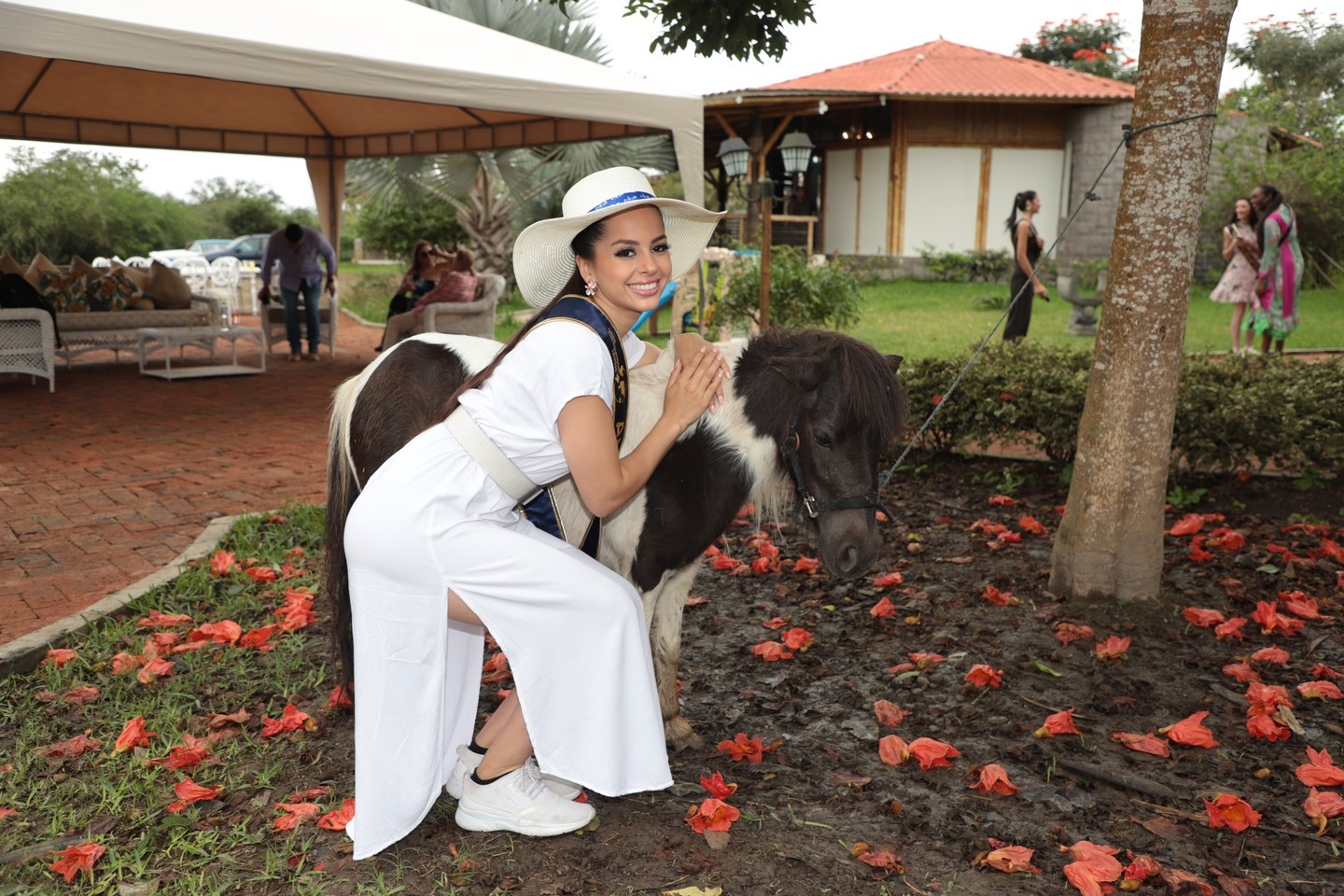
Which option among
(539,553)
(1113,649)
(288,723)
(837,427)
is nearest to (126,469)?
(288,723)

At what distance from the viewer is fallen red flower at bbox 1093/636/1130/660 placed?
3619mm

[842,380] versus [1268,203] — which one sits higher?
[1268,203]

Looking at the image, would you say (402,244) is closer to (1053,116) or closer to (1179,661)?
(1053,116)

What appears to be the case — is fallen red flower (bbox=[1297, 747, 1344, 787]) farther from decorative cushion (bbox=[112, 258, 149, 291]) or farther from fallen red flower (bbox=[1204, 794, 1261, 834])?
decorative cushion (bbox=[112, 258, 149, 291])

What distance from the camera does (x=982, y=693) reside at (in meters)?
3.47

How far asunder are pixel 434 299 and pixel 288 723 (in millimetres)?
7723

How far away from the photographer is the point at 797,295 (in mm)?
9969

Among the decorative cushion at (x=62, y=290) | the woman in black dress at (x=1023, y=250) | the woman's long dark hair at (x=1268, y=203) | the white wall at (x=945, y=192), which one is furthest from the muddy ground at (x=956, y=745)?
the white wall at (x=945, y=192)

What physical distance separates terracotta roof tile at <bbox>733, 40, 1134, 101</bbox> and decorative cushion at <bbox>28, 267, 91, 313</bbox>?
12639 millimetres

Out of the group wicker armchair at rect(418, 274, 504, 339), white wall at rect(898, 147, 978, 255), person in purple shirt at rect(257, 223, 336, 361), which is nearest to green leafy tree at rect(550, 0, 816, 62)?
wicker armchair at rect(418, 274, 504, 339)

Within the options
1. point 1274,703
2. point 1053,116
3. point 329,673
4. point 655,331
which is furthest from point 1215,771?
point 1053,116

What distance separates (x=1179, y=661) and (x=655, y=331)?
1101 cm

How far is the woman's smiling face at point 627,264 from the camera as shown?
2.40 meters

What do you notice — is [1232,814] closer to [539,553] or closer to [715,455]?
[715,455]
